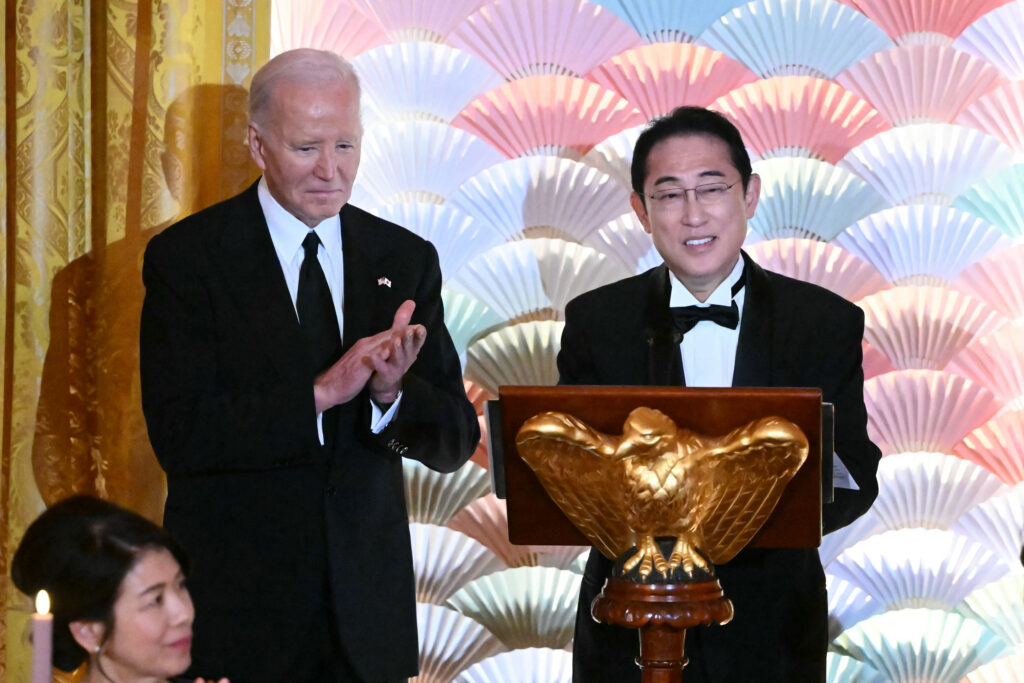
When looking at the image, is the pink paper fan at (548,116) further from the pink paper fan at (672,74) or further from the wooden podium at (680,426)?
the wooden podium at (680,426)

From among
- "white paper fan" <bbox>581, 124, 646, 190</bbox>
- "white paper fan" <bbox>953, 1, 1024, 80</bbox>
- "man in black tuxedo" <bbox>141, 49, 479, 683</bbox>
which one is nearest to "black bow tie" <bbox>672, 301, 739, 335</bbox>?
"man in black tuxedo" <bbox>141, 49, 479, 683</bbox>

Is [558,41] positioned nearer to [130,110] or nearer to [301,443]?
[130,110]

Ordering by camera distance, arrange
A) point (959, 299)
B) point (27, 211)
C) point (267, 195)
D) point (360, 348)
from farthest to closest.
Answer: point (959, 299) → point (27, 211) → point (267, 195) → point (360, 348)

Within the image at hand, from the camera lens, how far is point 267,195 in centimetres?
257

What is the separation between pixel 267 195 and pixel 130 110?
1.69 feet

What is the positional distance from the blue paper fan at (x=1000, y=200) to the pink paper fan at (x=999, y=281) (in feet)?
0.19

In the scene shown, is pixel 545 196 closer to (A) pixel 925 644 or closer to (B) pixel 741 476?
(A) pixel 925 644

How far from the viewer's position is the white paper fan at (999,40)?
3.06 metres

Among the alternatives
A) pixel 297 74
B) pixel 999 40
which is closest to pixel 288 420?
pixel 297 74

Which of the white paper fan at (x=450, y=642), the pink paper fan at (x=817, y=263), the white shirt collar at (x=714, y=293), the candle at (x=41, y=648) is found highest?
the pink paper fan at (x=817, y=263)

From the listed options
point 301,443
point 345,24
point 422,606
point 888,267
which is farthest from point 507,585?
point 345,24

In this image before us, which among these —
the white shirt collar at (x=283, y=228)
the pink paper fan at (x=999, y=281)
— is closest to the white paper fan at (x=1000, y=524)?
the pink paper fan at (x=999, y=281)

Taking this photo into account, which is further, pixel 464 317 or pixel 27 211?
pixel 464 317

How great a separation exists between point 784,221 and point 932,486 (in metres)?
0.65
